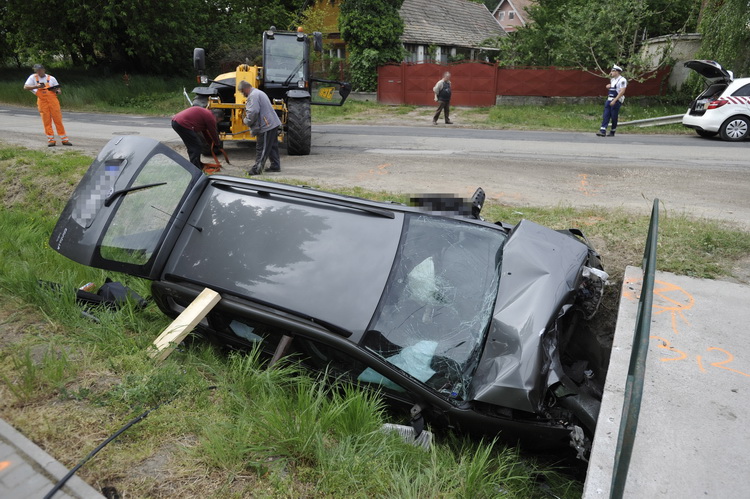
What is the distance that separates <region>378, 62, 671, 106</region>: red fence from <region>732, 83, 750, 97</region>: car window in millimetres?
7989

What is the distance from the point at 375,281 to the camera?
3.14m

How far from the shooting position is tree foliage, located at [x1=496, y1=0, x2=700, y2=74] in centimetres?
1883

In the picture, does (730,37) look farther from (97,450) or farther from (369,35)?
(97,450)

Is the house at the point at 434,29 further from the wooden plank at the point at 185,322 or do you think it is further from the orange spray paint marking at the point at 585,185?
the wooden plank at the point at 185,322

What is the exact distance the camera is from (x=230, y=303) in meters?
3.30

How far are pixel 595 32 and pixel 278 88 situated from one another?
538 inches

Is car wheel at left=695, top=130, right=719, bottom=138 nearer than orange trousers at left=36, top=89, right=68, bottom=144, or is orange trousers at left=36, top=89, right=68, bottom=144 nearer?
orange trousers at left=36, top=89, right=68, bottom=144

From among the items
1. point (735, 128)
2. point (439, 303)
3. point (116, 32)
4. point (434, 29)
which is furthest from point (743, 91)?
point (116, 32)

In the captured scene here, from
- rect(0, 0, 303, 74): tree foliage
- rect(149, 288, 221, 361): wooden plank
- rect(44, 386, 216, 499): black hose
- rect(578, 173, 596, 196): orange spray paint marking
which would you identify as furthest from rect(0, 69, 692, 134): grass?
rect(44, 386, 216, 499): black hose

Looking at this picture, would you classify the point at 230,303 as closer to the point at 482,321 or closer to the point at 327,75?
the point at 482,321

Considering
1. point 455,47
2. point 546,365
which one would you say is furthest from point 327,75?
point 546,365

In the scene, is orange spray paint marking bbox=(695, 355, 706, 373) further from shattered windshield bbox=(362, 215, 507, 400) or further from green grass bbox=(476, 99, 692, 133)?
green grass bbox=(476, 99, 692, 133)

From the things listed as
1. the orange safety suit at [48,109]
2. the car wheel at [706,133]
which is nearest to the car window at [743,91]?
the car wheel at [706,133]

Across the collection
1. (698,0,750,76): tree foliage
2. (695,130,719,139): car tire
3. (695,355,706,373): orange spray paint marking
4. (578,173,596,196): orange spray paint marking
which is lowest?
(695,130,719,139): car tire
